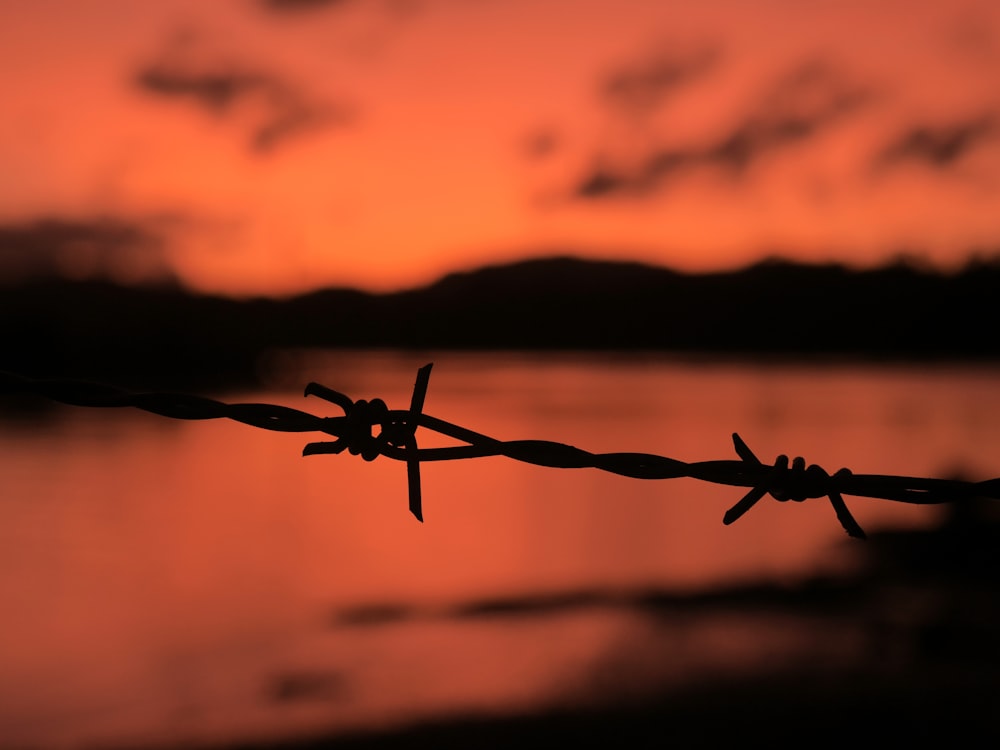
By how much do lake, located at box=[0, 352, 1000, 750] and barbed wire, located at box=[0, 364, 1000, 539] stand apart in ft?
29.4

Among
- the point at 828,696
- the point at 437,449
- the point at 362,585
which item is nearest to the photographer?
the point at 437,449

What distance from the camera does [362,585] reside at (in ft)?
92.8

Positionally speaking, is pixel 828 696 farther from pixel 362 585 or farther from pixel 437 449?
pixel 437 449

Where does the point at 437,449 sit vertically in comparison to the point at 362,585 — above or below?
above

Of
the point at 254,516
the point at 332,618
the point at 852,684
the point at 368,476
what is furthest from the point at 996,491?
the point at 368,476

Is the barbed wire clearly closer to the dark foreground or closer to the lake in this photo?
the lake

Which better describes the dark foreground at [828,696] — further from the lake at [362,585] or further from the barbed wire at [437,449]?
the barbed wire at [437,449]

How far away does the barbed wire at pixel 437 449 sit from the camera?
1613 millimetres

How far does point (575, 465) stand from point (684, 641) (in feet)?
74.6

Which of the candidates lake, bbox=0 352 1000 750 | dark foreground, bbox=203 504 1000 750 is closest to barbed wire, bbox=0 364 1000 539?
lake, bbox=0 352 1000 750

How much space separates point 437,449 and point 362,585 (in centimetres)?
2768

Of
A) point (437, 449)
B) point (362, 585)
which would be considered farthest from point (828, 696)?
point (437, 449)

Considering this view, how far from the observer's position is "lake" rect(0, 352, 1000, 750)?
766 inches

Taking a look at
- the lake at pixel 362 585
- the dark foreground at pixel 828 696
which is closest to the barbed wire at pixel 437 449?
the lake at pixel 362 585
